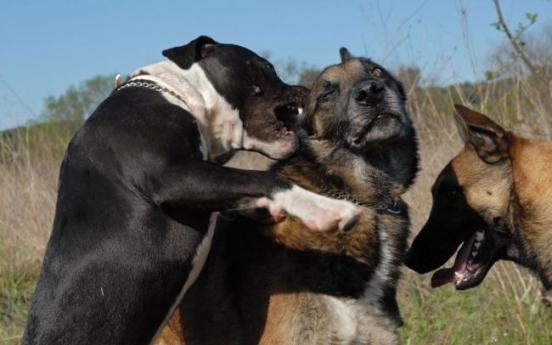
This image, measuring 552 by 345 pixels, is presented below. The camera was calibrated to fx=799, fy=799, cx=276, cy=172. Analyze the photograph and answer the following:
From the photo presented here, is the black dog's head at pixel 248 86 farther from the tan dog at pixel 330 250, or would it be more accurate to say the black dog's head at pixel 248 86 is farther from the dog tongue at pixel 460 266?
the dog tongue at pixel 460 266

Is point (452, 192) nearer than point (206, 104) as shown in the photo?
No

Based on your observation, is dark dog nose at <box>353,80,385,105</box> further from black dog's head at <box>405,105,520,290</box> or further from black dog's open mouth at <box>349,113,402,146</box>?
black dog's head at <box>405,105,520,290</box>

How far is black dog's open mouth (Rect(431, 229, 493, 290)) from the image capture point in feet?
14.9

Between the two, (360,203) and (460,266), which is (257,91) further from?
(460,266)

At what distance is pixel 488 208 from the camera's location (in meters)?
4.42

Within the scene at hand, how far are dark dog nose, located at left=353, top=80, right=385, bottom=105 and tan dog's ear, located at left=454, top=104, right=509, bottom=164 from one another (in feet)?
1.51

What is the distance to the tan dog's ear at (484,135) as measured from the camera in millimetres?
4289

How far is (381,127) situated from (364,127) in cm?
9

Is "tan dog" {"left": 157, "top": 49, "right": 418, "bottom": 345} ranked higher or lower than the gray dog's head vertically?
lower

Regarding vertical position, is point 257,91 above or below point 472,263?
above

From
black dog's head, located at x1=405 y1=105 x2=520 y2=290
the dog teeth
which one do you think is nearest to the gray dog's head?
black dog's head, located at x1=405 y1=105 x2=520 y2=290

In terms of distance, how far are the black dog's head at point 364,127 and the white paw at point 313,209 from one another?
0.74 m

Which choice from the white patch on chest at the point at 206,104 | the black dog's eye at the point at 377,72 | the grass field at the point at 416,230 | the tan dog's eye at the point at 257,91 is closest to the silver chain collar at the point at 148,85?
the white patch on chest at the point at 206,104

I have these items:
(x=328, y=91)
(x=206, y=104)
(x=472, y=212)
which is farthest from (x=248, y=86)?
(x=472, y=212)
